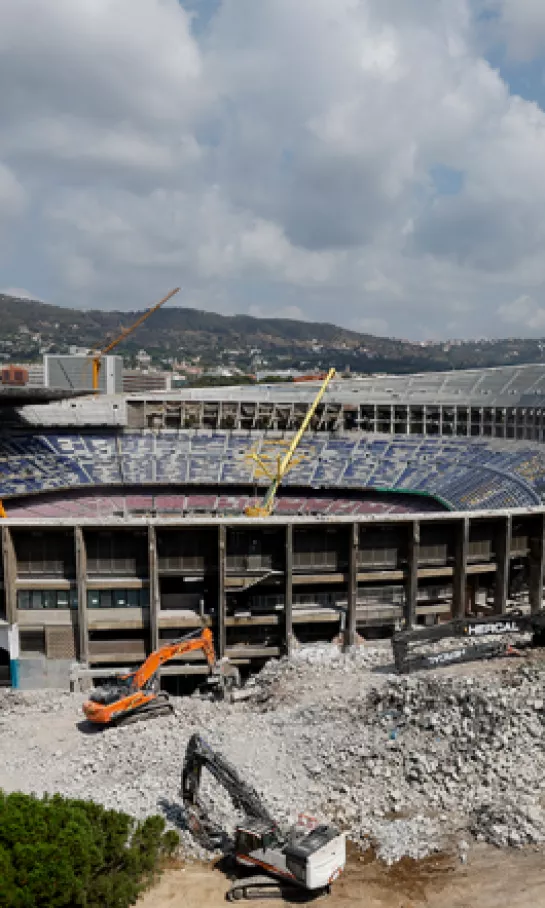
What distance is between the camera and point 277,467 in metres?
75.9

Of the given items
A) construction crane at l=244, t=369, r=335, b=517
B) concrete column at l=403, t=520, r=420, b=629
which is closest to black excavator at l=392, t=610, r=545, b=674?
concrete column at l=403, t=520, r=420, b=629

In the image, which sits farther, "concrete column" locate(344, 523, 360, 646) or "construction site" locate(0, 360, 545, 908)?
"concrete column" locate(344, 523, 360, 646)

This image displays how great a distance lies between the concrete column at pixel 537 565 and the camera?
48156mm

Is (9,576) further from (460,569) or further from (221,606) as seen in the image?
(460,569)

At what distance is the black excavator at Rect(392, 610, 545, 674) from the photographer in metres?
35.0

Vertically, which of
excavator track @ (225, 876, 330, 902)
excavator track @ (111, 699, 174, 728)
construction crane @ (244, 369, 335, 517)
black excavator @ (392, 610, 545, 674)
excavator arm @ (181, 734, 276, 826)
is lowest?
excavator track @ (225, 876, 330, 902)

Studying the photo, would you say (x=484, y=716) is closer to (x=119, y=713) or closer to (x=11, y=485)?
(x=119, y=713)

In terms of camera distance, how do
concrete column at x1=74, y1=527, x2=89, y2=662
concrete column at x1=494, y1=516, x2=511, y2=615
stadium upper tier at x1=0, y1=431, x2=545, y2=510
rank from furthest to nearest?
stadium upper tier at x1=0, y1=431, x2=545, y2=510 < concrete column at x1=494, y1=516, x2=511, y2=615 < concrete column at x1=74, y1=527, x2=89, y2=662

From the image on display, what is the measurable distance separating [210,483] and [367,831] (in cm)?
5267

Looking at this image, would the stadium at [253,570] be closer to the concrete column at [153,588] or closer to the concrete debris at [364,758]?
the concrete column at [153,588]

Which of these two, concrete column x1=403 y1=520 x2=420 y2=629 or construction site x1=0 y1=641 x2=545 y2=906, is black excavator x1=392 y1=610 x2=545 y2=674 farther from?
concrete column x1=403 y1=520 x2=420 y2=629

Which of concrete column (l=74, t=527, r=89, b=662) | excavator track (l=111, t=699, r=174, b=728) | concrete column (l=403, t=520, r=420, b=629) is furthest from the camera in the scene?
concrete column (l=403, t=520, r=420, b=629)

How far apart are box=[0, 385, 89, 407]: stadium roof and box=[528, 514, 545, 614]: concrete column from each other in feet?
160

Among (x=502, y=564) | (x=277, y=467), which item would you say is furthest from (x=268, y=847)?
(x=277, y=467)
